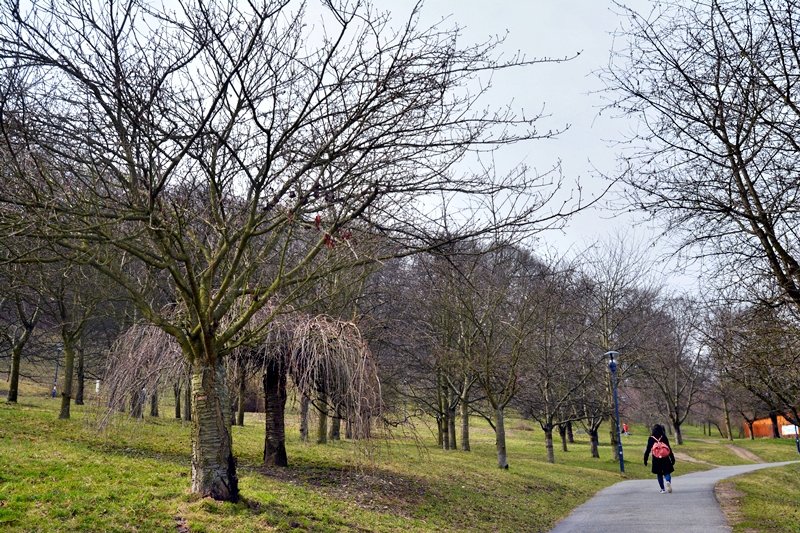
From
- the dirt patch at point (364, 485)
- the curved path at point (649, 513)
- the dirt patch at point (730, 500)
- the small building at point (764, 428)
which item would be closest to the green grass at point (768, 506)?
the dirt patch at point (730, 500)

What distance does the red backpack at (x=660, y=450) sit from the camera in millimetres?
14262

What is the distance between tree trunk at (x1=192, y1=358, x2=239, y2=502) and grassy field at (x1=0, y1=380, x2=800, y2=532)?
20cm

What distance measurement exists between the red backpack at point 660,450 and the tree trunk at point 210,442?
10354mm

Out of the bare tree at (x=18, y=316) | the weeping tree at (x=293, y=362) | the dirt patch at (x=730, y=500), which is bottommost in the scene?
the dirt patch at (x=730, y=500)

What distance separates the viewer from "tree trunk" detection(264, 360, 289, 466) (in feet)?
40.2

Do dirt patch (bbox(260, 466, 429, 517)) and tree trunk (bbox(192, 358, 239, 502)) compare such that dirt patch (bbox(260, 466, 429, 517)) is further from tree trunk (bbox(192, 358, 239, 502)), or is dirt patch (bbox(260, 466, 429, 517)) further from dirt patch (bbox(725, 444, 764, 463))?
→ dirt patch (bbox(725, 444, 764, 463))

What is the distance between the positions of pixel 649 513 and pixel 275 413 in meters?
7.39

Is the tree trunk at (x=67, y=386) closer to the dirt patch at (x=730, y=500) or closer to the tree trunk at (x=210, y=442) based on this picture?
the tree trunk at (x=210, y=442)

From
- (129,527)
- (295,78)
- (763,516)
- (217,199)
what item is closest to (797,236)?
(763,516)

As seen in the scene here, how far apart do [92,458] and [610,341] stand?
25214mm

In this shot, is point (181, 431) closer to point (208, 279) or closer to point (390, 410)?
point (390, 410)

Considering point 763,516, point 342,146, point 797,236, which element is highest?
point 342,146

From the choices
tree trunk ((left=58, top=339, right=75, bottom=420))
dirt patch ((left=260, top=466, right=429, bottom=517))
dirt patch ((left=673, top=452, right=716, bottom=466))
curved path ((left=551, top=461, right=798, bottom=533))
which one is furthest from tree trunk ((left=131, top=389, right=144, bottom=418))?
dirt patch ((left=673, top=452, right=716, bottom=466))

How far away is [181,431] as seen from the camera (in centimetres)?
1599
